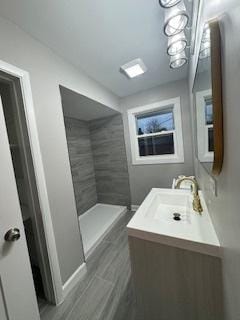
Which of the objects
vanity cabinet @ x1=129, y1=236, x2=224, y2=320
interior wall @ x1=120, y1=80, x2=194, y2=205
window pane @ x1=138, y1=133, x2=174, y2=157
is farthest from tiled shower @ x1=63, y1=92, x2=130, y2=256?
vanity cabinet @ x1=129, y1=236, x2=224, y2=320

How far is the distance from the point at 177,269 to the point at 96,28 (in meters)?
1.87

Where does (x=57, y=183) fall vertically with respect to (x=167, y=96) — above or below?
below

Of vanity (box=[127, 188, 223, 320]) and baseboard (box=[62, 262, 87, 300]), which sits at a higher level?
vanity (box=[127, 188, 223, 320])

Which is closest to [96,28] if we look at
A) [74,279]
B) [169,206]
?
[169,206]

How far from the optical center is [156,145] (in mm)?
2797

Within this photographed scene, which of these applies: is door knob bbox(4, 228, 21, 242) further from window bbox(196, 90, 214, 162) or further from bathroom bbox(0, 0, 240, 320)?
window bbox(196, 90, 214, 162)

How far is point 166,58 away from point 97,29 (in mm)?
922

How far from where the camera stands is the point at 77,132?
9.84 feet

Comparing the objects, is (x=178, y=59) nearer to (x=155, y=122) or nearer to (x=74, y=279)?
(x=155, y=122)

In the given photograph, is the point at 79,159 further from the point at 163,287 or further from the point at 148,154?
the point at 163,287

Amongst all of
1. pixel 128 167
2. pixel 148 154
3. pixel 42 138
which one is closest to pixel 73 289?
pixel 42 138

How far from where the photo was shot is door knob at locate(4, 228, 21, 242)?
32.7 inches

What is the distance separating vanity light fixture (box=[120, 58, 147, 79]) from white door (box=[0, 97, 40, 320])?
4.86 feet

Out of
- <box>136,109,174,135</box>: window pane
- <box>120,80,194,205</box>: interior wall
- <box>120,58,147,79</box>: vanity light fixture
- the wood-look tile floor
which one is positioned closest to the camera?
the wood-look tile floor
